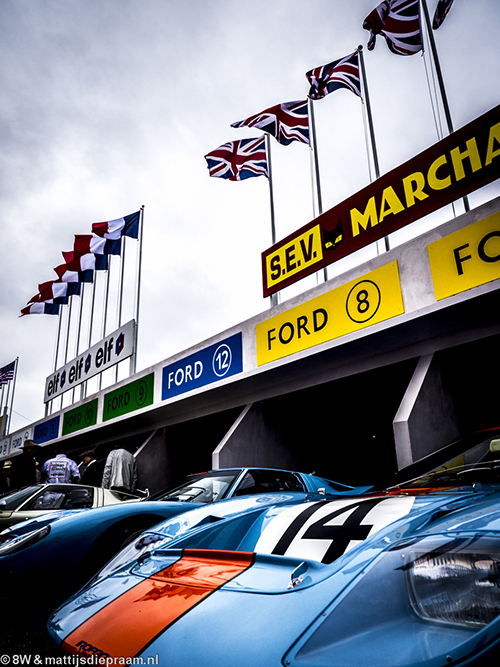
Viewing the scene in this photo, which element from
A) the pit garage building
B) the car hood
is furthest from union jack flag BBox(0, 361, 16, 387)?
the car hood

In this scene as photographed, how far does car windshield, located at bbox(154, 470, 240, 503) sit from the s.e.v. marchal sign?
9.50 m

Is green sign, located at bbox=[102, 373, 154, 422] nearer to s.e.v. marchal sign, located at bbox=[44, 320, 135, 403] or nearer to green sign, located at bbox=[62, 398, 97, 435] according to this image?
green sign, located at bbox=[62, 398, 97, 435]

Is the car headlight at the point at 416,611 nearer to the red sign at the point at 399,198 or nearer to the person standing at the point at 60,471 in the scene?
the red sign at the point at 399,198

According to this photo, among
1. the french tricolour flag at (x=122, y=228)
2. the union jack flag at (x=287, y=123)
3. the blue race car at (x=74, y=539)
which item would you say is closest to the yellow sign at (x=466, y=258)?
the blue race car at (x=74, y=539)

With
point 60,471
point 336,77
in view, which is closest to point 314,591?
point 60,471

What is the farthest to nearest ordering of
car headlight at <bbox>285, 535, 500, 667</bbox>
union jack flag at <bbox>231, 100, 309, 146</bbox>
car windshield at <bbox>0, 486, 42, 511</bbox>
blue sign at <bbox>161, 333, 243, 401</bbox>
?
union jack flag at <bbox>231, 100, 309, 146</bbox> → blue sign at <bbox>161, 333, 243, 401</bbox> → car windshield at <bbox>0, 486, 42, 511</bbox> → car headlight at <bbox>285, 535, 500, 667</bbox>

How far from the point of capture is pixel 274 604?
108cm

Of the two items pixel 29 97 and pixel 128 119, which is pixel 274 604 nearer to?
pixel 128 119

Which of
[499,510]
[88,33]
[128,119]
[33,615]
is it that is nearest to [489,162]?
[499,510]

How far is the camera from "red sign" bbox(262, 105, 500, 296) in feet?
17.7

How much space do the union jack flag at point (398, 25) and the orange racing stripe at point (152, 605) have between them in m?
9.79

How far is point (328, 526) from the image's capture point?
1629 millimetres

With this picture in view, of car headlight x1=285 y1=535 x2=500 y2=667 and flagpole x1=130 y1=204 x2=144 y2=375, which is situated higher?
flagpole x1=130 y1=204 x2=144 y2=375

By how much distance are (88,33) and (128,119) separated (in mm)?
2444
